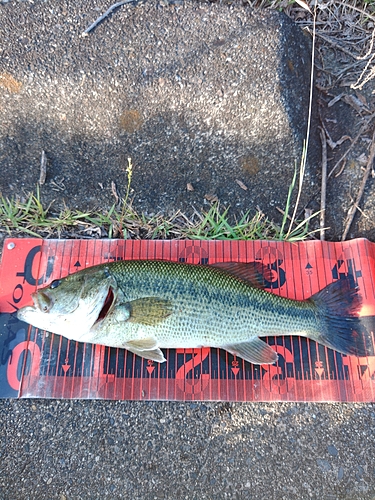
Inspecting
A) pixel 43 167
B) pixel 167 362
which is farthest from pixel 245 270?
pixel 43 167

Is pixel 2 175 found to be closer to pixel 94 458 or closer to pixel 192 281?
pixel 192 281

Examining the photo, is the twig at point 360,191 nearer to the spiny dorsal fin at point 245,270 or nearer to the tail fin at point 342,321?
the tail fin at point 342,321

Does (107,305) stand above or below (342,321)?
above

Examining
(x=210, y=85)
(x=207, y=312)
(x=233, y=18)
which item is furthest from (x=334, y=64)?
(x=207, y=312)

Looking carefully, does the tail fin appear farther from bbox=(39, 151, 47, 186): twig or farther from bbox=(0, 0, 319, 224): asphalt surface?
bbox=(39, 151, 47, 186): twig

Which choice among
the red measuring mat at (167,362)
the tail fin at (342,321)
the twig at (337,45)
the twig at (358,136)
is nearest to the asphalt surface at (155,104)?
the twig at (358,136)

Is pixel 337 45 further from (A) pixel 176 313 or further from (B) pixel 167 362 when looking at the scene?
(B) pixel 167 362
